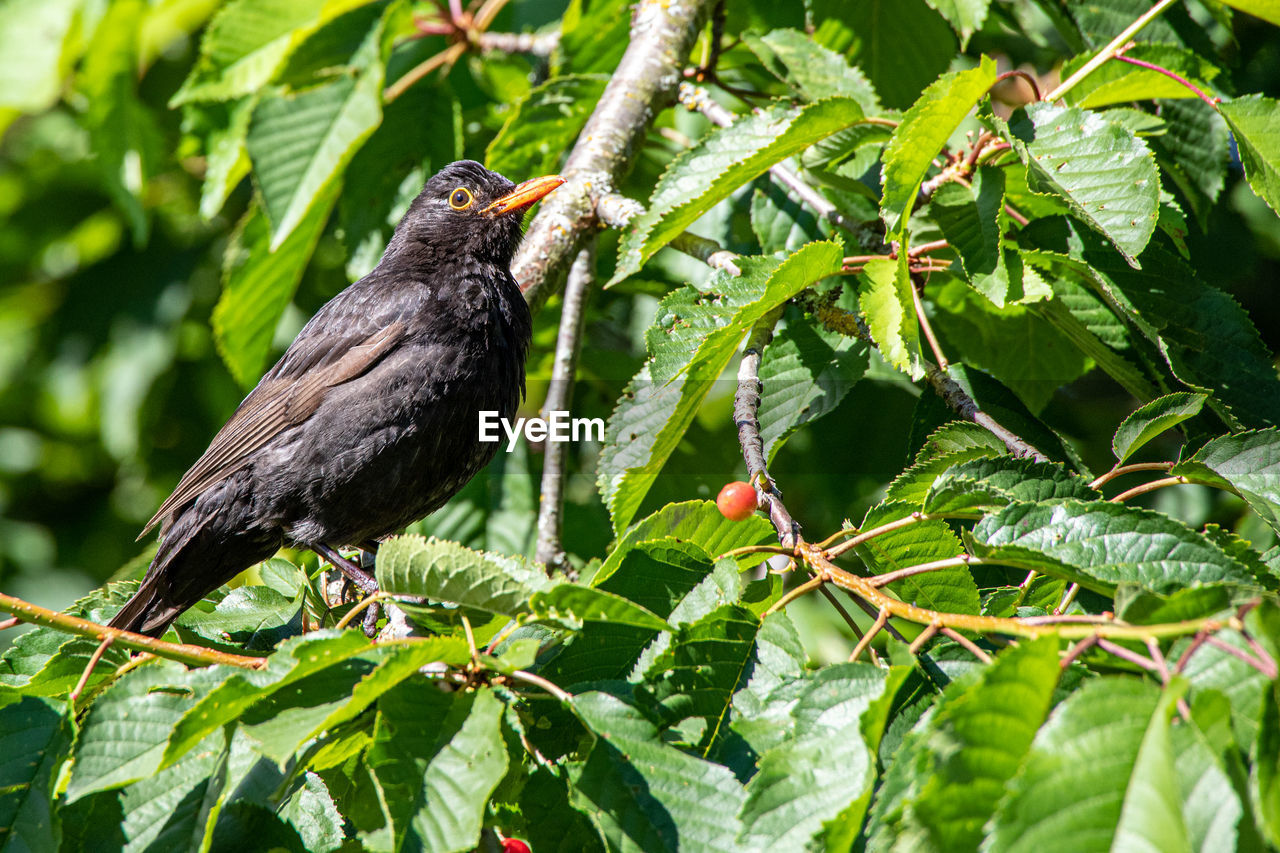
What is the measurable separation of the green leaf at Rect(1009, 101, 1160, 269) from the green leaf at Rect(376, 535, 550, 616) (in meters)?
1.53

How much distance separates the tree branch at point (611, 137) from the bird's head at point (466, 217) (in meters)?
0.13

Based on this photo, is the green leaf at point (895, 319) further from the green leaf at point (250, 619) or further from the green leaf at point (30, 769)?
the green leaf at point (30, 769)

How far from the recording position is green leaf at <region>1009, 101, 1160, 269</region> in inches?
87.6

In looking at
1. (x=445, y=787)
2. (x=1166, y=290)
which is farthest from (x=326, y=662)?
(x=1166, y=290)

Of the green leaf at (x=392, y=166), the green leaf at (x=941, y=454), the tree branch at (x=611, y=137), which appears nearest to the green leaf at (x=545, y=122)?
the tree branch at (x=611, y=137)

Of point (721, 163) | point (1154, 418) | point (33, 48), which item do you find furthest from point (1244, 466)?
point (33, 48)

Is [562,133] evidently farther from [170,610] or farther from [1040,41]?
[170,610]

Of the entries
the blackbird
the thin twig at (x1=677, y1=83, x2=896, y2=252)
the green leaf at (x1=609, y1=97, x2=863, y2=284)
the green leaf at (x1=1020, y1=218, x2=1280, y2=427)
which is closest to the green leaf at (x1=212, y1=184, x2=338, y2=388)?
the blackbird

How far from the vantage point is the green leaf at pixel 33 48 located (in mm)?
4074

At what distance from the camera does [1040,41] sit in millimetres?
3834

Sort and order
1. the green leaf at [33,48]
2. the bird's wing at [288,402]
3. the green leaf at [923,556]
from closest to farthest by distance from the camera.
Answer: the green leaf at [923,556]
the bird's wing at [288,402]
the green leaf at [33,48]

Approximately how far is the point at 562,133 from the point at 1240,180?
318 centimetres

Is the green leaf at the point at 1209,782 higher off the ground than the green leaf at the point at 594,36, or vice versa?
the green leaf at the point at 594,36

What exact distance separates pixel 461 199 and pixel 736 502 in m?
2.25
